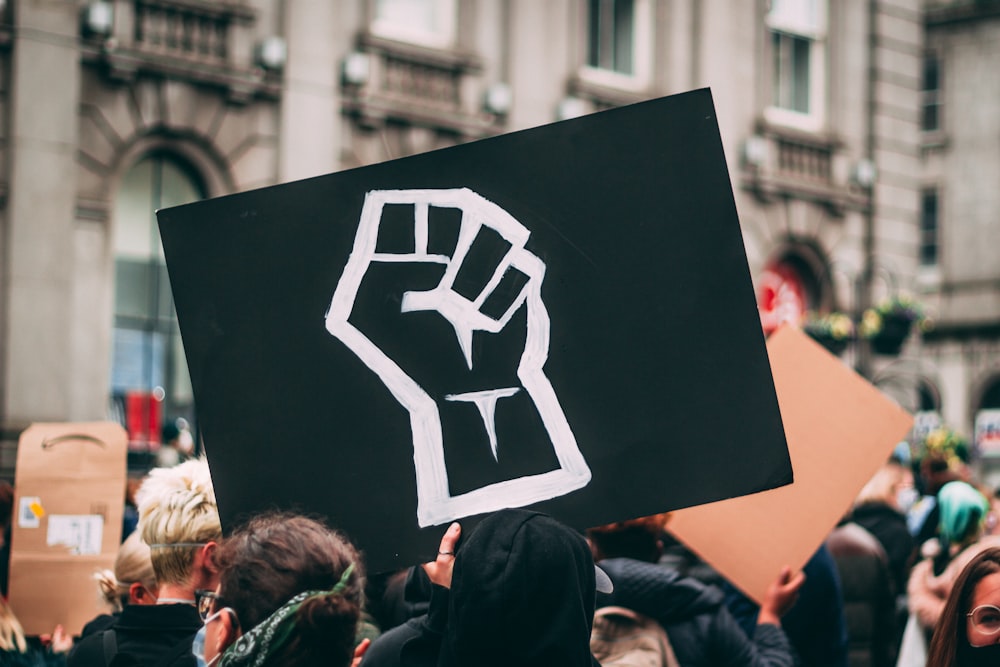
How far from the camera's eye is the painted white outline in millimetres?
3018

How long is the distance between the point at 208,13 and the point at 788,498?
10.4 m

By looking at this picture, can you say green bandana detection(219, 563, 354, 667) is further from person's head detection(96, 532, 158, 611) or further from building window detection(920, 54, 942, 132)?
building window detection(920, 54, 942, 132)

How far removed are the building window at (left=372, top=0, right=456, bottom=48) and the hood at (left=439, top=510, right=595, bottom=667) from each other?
490 inches

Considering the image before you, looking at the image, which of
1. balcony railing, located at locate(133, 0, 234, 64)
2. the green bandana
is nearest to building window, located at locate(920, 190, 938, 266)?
balcony railing, located at locate(133, 0, 234, 64)

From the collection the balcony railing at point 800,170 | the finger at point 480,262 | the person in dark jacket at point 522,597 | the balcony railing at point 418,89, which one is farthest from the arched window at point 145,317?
the person in dark jacket at point 522,597

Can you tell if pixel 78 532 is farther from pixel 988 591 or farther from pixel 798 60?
pixel 798 60

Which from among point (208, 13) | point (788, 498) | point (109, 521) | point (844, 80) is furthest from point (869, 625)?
point (844, 80)

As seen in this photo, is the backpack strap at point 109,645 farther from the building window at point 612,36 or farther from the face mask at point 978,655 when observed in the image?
the building window at point 612,36

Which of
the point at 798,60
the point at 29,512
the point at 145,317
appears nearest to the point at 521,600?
the point at 29,512

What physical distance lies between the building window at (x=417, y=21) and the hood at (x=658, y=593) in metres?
11.4

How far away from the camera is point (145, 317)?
13117 mm

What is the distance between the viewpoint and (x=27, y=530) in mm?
4922

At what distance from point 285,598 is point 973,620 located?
57.5 inches

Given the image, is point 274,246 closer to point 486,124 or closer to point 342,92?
point 342,92
